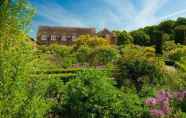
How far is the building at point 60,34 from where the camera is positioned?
6744 cm

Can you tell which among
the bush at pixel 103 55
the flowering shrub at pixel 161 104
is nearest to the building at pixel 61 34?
the bush at pixel 103 55

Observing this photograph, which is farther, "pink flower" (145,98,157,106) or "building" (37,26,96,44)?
"building" (37,26,96,44)

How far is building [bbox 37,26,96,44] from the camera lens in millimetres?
67438

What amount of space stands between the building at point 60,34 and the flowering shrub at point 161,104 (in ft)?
178

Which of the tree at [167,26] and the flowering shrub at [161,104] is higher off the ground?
the tree at [167,26]

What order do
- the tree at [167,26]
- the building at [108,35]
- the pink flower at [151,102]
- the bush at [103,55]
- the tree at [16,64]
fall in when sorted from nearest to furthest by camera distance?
1. the tree at [16,64]
2. the pink flower at [151,102]
3. the bush at [103,55]
4. the building at [108,35]
5. the tree at [167,26]

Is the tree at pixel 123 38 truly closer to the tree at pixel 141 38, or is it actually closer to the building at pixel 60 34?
the tree at pixel 141 38

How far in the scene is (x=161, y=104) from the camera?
39.0ft

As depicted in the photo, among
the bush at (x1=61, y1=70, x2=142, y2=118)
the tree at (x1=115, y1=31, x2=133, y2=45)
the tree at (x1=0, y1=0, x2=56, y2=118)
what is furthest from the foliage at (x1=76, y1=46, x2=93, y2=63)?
the tree at (x1=0, y1=0, x2=56, y2=118)

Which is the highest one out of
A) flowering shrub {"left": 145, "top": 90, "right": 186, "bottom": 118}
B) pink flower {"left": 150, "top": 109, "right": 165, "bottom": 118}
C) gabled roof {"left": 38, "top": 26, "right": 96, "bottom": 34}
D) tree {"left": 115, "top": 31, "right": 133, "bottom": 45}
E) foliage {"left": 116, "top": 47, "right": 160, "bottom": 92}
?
gabled roof {"left": 38, "top": 26, "right": 96, "bottom": 34}

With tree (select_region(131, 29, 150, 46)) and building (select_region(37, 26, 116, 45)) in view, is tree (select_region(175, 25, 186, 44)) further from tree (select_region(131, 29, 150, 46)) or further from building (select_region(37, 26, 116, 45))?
building (select_region(37, 26, 116, 45))

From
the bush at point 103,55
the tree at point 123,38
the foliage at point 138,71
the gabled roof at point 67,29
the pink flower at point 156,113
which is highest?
the gabled roof at point 67,29

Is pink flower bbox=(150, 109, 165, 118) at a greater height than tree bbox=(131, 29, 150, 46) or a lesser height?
lesser

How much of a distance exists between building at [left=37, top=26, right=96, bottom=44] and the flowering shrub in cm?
5425
